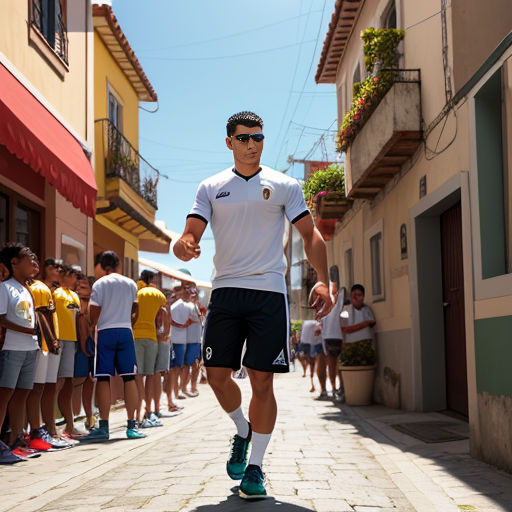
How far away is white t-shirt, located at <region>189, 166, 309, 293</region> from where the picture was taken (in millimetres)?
4539

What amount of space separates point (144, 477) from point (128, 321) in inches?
129

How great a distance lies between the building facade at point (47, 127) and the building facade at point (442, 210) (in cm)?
411

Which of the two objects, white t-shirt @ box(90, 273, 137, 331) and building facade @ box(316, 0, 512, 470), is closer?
building facade @ box(316, 0, 512, 470)

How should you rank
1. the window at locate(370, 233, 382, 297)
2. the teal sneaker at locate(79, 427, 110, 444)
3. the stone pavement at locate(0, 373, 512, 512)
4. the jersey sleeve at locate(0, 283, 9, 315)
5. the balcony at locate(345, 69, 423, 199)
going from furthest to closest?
1. the window at locate(370, 233, 382, 297)
2. the balcony at locate(345, 69, 423, 199)
3. the teal sneaker at locate(79, 427, 110, 444)
4. the jersey sleeve at locate(0, 283, 9, 315)
5. the stone pavement at locate(0, 373, 512, 512)

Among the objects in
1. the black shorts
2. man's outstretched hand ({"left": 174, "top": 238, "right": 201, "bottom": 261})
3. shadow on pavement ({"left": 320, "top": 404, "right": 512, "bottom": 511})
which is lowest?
shadow on pavement ({"left": 320, "top": 404, "right": 512, "bottom": 511})

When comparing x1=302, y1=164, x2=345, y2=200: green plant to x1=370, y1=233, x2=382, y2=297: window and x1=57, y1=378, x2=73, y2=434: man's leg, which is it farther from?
x1=57, y1=378, x2=73, y2=434: man's leg

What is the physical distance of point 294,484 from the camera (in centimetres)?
476

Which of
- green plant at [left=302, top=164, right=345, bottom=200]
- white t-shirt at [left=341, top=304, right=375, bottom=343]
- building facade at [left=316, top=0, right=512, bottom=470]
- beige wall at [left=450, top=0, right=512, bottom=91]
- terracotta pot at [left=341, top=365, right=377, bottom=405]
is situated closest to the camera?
building facade at [left=316, top=0, right=512, bottom=470]

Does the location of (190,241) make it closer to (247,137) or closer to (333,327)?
(247,137)

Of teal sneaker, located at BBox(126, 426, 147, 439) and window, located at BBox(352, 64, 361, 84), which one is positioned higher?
window, located at BBox(352, 64, 361, 84)

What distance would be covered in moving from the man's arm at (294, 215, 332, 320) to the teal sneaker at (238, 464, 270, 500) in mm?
968

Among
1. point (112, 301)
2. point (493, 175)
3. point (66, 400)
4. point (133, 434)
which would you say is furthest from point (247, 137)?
point (66, 400)

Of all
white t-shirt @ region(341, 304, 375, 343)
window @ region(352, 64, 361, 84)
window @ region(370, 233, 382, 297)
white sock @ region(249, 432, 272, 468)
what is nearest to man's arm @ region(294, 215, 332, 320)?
white sock @ region(249, 432, 272, 468)

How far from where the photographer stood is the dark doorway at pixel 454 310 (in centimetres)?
906
